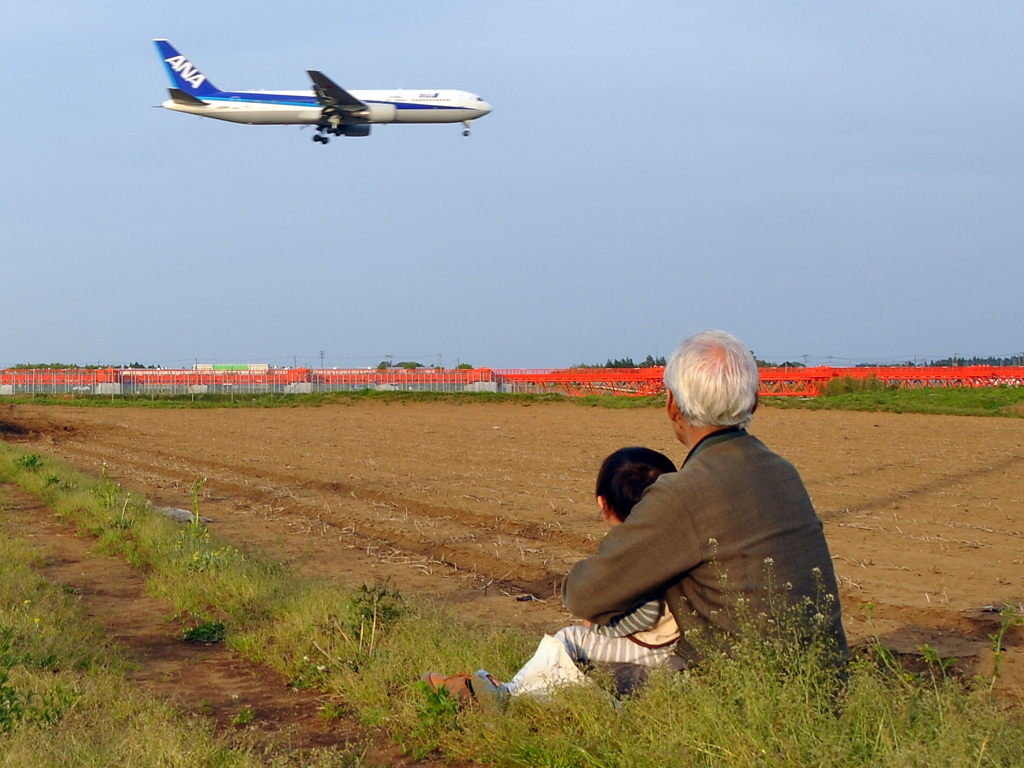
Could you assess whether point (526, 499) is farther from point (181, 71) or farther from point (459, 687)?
point (181, 71)

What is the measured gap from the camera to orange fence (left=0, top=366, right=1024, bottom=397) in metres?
57.6

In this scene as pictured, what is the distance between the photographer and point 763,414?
124 ft

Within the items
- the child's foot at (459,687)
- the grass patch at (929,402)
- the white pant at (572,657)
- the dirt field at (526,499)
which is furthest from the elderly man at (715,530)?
the grass patch at (929,402)

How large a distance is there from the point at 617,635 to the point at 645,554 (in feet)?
1.84

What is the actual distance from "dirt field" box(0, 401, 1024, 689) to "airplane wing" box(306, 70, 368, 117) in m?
10.0

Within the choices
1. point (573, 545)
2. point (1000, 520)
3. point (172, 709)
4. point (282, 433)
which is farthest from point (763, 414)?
point (172, 709)

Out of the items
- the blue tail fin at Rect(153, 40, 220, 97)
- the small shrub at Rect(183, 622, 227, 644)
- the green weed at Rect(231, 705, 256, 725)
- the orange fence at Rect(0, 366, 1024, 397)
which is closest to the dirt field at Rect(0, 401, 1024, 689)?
the small shrub at Rect(183, 622, 227, 644)

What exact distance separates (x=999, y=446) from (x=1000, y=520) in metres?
12.7

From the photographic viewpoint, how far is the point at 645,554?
3523 mm

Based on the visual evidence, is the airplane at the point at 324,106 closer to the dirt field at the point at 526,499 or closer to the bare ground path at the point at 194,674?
the dirt field at the point at 526,499

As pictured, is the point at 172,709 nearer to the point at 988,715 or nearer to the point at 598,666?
the point at 598,666

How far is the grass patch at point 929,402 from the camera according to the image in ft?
122

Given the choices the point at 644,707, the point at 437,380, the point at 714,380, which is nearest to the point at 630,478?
the point at 714,380

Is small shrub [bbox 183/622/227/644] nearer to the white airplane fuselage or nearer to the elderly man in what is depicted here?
the elderly man
